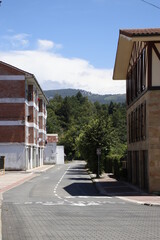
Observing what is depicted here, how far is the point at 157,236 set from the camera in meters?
10.6

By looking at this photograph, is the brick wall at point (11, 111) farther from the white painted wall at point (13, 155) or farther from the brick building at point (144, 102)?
the brick building at point (144, 102)

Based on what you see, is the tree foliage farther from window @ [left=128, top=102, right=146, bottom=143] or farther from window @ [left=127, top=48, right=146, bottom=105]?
window @ [left=127, top=48, right=146, bottom=105]

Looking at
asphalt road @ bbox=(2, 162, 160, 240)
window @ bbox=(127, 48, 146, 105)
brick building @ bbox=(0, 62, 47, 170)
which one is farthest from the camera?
brick building @ bbox=(0, 62, 47, 170)

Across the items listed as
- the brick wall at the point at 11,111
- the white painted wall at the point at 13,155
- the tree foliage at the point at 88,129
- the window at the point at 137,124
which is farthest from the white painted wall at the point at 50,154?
the window at the point at 137,124

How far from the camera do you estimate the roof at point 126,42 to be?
23906 millimetres

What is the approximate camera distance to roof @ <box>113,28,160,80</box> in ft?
78.4

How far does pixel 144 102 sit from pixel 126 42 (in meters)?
5.49

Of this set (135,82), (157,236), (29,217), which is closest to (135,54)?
(135,82)

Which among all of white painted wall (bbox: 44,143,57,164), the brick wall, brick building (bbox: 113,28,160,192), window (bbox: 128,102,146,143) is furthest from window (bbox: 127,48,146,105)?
white painted wall (bbox: 44,143,57,164)

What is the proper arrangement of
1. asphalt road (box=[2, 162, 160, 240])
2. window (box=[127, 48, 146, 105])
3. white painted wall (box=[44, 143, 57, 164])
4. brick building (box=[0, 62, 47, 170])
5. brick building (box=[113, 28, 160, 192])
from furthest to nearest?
1. white painted wall (box=[44, 143, 57, 164])
2. brick building (box=[0, 62, 47, 170])
3. window (box=[127, 48, 146, 105])
4. brick building (box=[113, 28, 160, 192])
5. asphalt road (box=[2, 162, 160, 240])

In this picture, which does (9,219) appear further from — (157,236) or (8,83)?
(8,83)

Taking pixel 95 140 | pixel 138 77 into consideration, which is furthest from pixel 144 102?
pixel 95 140

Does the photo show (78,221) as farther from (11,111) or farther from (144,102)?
(11,111)

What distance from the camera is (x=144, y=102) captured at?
2634cm
